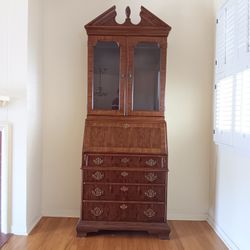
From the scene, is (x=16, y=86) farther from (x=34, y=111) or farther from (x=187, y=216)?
(x=187, y=216)

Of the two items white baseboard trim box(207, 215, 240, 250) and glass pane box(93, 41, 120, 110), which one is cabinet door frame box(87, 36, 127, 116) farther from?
white baseboard trim box(207, 215, 240, 250)

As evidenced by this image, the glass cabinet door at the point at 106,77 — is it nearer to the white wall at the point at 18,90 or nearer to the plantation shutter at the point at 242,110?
the white wall at the point at 18,90

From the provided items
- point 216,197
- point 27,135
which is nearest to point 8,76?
point 27,135

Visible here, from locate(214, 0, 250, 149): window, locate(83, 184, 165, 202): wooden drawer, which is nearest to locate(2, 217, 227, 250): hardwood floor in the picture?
locate(83, 184, 165, 202): wooden drawer

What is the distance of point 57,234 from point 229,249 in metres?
1.56

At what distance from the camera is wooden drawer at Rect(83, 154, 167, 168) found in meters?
3.19

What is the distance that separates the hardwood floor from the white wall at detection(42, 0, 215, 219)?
1.27ft

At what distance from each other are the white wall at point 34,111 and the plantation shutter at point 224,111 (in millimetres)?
1796

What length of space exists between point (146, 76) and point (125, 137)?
2.09ft

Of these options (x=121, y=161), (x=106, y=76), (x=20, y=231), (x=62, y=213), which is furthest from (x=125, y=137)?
(x=20, y=231)

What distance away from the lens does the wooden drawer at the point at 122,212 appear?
3.18 meters

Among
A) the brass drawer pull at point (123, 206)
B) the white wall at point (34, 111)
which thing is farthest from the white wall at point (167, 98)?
the brass drawer pull at point (123, 206)

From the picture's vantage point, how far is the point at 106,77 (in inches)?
132

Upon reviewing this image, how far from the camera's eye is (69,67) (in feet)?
12.2
